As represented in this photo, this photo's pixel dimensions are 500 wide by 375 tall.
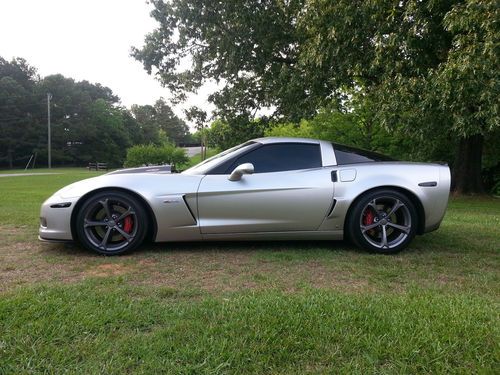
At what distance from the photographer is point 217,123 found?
56.2 ft

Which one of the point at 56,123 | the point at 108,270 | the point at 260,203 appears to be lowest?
the point at 108,270

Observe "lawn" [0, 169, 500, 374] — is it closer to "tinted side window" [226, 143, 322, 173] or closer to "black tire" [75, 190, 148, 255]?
"black tire" [75, 190, 148, 255]

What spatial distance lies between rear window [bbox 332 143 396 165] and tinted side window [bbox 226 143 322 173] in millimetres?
225

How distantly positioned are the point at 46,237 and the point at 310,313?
290 centimetres

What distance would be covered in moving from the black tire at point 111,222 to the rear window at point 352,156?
2129 mm

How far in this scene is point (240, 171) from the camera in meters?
4.31

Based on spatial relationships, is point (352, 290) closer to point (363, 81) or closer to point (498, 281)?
point (498, 281)

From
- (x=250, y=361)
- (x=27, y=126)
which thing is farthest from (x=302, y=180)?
(x=27, y=126)

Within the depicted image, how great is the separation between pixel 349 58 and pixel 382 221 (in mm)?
7448

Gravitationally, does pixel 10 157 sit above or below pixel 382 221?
above

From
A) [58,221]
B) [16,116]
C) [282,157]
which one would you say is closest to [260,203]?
[282,157]

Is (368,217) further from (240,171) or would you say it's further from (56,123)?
(56,123)

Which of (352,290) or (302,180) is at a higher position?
(302,180)

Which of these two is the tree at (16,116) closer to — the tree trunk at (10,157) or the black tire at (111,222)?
the tree trunk at (10,157)
